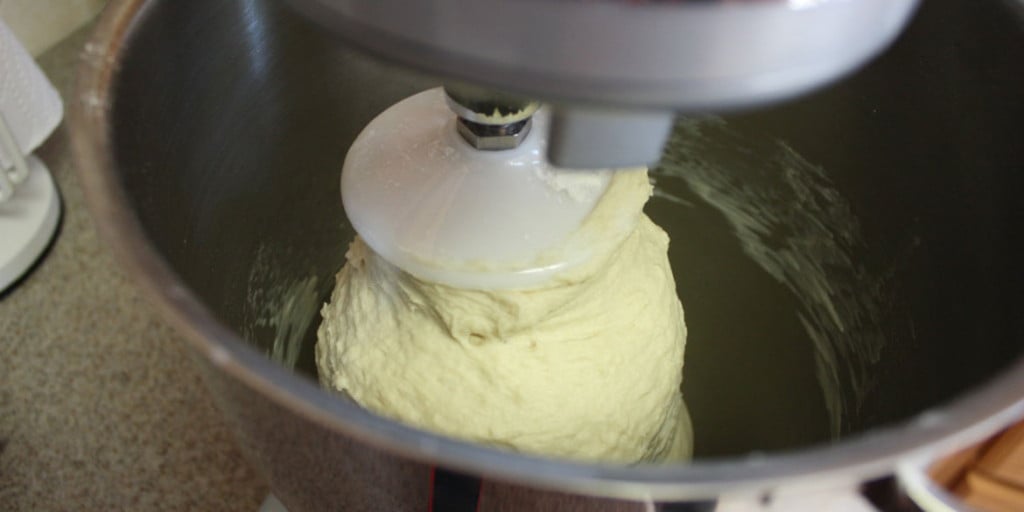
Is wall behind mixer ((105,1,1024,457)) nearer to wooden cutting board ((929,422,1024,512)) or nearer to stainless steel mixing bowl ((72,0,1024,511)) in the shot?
stainless steel mixing bowl ((72,0,1024,511))

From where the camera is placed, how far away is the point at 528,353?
490 millimetres

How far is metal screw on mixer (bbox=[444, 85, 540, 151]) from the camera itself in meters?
0.39

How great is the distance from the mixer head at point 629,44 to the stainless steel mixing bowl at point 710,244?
0.07 meters

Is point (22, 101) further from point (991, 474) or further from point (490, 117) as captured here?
point (991, 474)

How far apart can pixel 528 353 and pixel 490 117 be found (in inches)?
6.1

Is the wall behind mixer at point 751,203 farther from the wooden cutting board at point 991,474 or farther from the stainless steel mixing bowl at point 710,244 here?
the wooden cutting board at point 991,474

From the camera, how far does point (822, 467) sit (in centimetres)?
25

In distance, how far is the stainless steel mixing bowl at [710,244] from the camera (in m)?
0.27

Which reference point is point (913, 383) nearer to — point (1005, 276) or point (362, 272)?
point (1005, 276)

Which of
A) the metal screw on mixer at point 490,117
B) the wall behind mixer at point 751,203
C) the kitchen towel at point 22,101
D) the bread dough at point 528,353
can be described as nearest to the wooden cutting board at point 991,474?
the wall behind mixer at point 751,203

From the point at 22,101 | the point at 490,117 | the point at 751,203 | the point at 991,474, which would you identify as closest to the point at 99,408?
the point at 22,101

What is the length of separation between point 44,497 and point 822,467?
593 mm

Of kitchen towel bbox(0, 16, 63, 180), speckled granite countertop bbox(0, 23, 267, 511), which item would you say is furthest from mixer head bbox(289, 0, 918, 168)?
kitchen towel bbox(0, 16, 63, 180)

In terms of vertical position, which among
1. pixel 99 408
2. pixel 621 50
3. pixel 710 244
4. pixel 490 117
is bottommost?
pixel 99 408
